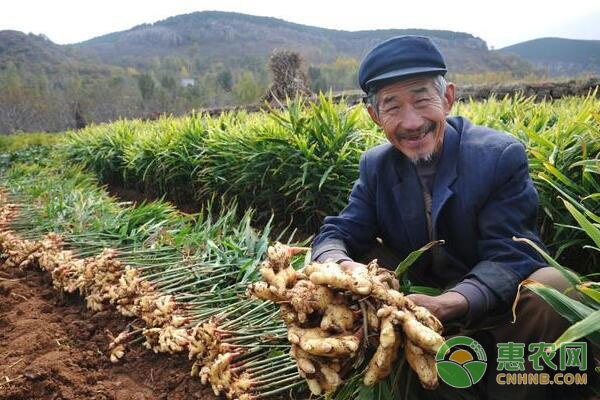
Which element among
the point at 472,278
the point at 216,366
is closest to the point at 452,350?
the point at 472,278

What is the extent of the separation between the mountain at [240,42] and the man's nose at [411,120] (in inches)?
2509

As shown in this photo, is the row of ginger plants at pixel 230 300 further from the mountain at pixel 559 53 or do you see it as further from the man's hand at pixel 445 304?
the mountain at pixel 559 53

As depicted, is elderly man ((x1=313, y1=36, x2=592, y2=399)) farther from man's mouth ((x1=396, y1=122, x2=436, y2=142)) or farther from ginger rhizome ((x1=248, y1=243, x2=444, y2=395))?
ginger rhizome ((x1=248, y1=243, x2=444, y2=395))

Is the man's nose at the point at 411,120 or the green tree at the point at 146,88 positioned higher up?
the man's nose at the point at 411,120

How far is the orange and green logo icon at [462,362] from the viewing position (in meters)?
1.15

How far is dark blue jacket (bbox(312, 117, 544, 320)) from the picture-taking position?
51.9 inches

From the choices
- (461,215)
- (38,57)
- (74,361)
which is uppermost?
(461,215)

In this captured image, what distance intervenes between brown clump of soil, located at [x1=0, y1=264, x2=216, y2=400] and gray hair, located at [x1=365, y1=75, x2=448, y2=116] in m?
1.27

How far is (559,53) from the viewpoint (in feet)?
223

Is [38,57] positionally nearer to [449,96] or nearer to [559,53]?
[449,96]

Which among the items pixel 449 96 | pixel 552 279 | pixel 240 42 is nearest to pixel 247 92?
pixel 449 96

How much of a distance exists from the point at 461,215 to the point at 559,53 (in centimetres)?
8165

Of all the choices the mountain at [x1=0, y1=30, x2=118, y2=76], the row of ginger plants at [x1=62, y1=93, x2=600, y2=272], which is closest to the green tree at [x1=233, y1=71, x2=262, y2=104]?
the mountain at [x1=0, y1=30, x2=118, y2=76]

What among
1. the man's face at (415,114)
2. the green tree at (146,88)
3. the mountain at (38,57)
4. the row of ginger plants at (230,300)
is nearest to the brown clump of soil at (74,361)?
the row of ginger plants at (230,300)
